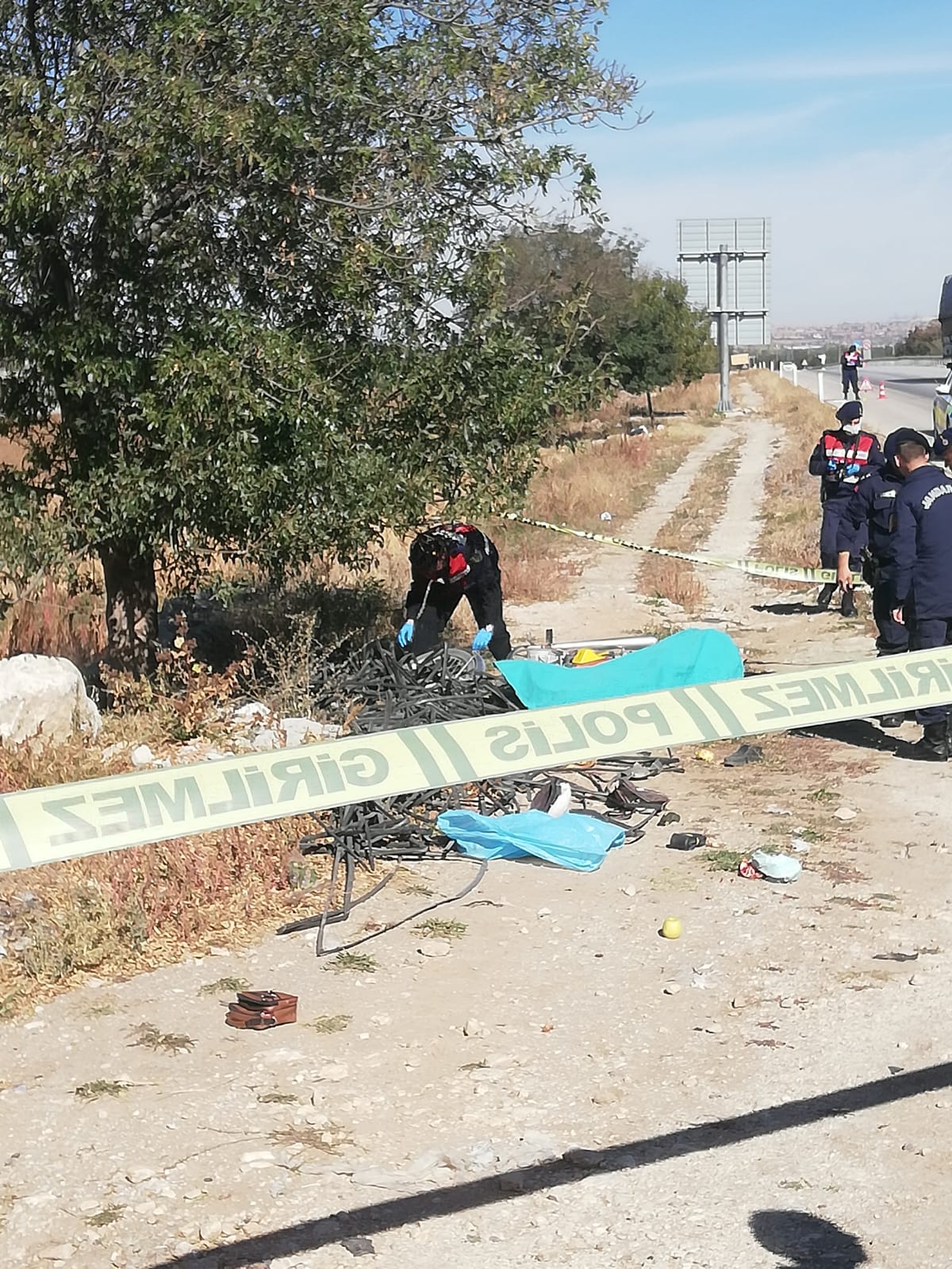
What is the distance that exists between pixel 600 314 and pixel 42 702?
804 inches

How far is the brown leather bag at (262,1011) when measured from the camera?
4.92 metres

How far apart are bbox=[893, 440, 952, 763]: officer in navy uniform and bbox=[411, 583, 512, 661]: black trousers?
2466 mm

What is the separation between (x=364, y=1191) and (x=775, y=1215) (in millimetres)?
1107

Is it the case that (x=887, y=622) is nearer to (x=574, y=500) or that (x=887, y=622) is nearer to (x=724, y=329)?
(x=574, y=500)

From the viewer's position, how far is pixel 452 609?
9195 millimetres

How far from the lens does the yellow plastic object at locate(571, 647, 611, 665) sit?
10.1 meters

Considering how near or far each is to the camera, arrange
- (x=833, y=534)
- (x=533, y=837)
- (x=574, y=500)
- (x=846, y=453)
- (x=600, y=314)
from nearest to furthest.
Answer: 1. (x=533, y=837)
2. (x=833, y=534)
3. (x=846, y=453)
4. (x=574, y=500)
5. (x=600, y=314)

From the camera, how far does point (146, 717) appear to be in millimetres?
8234

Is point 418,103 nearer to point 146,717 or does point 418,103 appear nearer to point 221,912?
point 146,717

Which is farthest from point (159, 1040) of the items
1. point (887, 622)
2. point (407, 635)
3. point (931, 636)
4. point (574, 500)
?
point (574, 500)

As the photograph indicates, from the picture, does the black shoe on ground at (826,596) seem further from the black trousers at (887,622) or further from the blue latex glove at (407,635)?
the blue latex glove at (407,635)

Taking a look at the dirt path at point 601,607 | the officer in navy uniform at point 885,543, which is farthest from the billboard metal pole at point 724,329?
the officer in navy uniform at point 885,543

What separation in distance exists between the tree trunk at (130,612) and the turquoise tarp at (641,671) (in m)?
2.45

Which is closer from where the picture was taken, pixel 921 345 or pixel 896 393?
pixel 896 393
